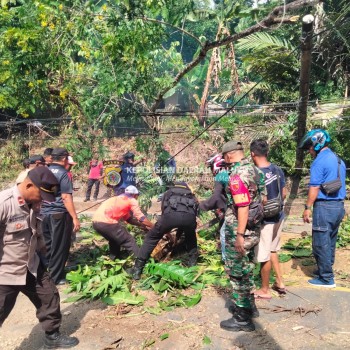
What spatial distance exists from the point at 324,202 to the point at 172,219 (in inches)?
76.3

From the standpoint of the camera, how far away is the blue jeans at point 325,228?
4.82m

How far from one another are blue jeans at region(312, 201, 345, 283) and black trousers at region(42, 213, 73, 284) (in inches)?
132

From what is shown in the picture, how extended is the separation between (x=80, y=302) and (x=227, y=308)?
71.8 inches

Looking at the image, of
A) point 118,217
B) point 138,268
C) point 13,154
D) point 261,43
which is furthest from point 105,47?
point 13,154

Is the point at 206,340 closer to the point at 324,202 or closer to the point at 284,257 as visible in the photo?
the point at 324,202

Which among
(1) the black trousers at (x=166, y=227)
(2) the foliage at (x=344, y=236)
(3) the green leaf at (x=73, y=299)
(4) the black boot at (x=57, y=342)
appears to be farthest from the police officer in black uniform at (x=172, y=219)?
(2) the foliage at (x=344, y=236)

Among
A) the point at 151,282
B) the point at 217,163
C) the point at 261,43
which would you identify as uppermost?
the point at 261,43

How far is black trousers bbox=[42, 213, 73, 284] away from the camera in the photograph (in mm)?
5504

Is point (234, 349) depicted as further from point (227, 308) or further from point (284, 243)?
point (284, 243)

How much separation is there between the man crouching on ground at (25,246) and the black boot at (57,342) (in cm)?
10

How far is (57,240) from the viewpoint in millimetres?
5496

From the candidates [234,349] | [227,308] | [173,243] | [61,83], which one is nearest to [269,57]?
[61,83]

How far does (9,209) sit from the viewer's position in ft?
11.2

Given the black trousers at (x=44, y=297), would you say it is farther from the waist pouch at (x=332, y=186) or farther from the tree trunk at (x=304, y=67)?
the tree trunk at (x=304, y=67)
